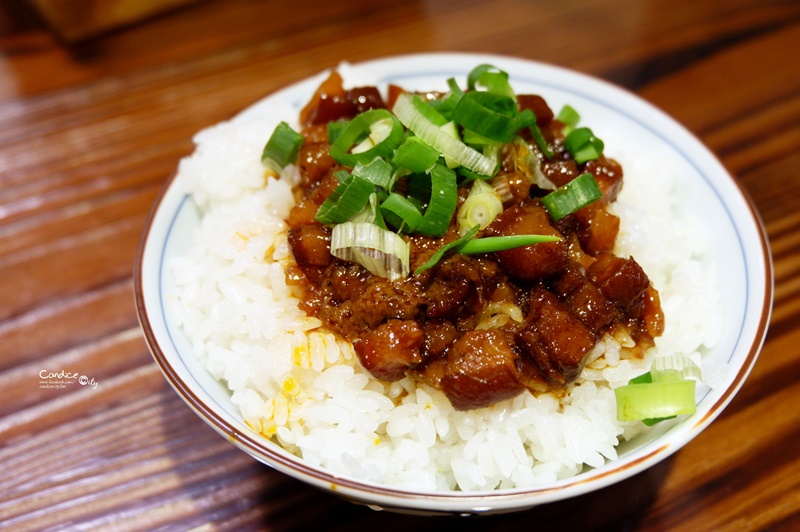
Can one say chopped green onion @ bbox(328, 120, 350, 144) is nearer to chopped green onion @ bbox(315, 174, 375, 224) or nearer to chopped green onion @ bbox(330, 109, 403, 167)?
chopped green onion @ bbox(330, 109, 403, 167)

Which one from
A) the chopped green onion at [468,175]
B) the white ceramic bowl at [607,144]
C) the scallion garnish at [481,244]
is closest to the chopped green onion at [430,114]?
the chopped green onion at [468,175]

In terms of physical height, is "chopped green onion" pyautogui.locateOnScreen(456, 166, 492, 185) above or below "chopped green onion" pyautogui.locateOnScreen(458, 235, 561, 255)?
above

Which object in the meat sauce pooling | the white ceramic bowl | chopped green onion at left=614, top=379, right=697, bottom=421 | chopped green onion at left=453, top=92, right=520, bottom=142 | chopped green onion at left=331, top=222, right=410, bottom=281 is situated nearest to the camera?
the white ceramic bowl

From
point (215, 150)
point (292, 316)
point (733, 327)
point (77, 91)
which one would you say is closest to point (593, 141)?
point (733, 327)

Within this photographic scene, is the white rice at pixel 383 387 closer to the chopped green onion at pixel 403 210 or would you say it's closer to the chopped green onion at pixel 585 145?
the chopped green onion at pixel 585 145

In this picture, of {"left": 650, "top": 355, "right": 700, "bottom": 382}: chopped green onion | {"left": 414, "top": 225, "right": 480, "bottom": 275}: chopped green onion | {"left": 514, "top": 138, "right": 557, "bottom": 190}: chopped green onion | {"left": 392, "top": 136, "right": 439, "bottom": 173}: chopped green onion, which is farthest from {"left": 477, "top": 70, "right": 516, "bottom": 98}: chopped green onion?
{"left": 650, "top": 355, "right": 700, "bottom": 382}: chopped green onion

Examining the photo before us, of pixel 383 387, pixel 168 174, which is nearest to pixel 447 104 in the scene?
pixel 383 387
